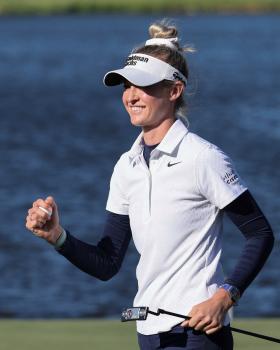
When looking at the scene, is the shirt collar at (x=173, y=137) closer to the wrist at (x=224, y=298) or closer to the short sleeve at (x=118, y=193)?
the short sleeve at (x=118, y=193)

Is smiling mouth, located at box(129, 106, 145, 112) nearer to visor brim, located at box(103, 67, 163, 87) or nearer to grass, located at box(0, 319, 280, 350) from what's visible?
visor brim, located at box(103, 67, 163, 87)

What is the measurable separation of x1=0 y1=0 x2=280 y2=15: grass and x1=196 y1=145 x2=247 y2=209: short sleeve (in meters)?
77.0

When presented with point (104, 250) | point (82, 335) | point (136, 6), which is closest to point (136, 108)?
point (104, 250)

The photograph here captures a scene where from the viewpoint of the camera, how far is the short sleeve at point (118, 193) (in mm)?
3823

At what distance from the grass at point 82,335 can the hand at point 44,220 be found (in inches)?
108

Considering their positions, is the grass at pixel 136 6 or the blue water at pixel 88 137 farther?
the grass at pixel 136 6

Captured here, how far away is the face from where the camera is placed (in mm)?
3723

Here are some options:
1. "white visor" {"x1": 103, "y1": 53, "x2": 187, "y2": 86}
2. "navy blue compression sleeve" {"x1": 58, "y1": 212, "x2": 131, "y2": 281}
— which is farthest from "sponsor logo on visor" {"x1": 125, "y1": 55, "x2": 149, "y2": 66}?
"navy blue compression sleeve" {"x1": 58, "y1": 212, "x2": 131, "y2": 281}

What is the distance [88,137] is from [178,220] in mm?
27611

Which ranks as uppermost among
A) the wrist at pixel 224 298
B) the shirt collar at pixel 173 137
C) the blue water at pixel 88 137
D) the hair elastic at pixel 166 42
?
the blue water at pixel 88 137

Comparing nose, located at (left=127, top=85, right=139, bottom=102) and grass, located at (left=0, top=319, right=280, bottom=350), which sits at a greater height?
grass, located at (left=0, top=319, right=280, bottom=350)

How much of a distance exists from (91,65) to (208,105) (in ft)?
57.4

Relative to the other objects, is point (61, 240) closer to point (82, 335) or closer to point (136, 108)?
point (136, 108)

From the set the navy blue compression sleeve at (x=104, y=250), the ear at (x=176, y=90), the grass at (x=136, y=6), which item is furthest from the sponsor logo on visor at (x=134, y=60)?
the grass at (x=136, y=6)
